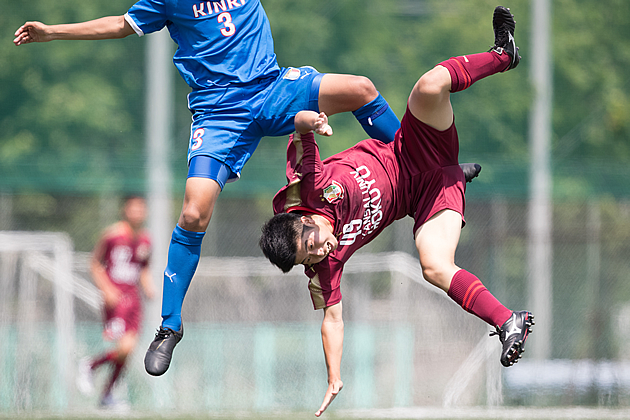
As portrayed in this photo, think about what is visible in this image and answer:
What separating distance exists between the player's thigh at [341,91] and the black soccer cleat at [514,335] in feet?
4.46

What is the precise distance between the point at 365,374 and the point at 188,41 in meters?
5.16

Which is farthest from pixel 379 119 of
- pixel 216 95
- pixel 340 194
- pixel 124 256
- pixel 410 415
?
pixel 124 256

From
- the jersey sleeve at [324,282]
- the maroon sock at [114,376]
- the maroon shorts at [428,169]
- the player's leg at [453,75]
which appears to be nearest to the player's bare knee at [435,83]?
the player's leg at [453,75]

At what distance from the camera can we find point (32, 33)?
13.9 ft

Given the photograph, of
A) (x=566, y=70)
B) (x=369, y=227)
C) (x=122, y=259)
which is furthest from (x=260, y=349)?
(x=566, y=70)

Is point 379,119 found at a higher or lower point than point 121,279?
higher

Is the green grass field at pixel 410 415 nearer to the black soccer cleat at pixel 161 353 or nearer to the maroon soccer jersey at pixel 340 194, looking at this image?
the black soccer cleat at pixel 161 353

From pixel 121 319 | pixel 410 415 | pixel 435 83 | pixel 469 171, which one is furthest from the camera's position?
pixel 121 319

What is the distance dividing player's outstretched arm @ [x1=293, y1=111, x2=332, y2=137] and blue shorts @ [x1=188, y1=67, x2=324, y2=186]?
394mm

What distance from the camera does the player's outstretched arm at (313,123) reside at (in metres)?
3.50

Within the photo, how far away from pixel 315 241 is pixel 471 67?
4.08 feet

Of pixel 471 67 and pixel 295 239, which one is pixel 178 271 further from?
pixel 471 67

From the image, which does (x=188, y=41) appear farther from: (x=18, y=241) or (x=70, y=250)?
(x=70, y=250)

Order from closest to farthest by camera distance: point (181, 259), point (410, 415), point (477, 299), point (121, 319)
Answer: point (477, 299) < point (181, 259) < point (410, 415) < point (121, 319)
